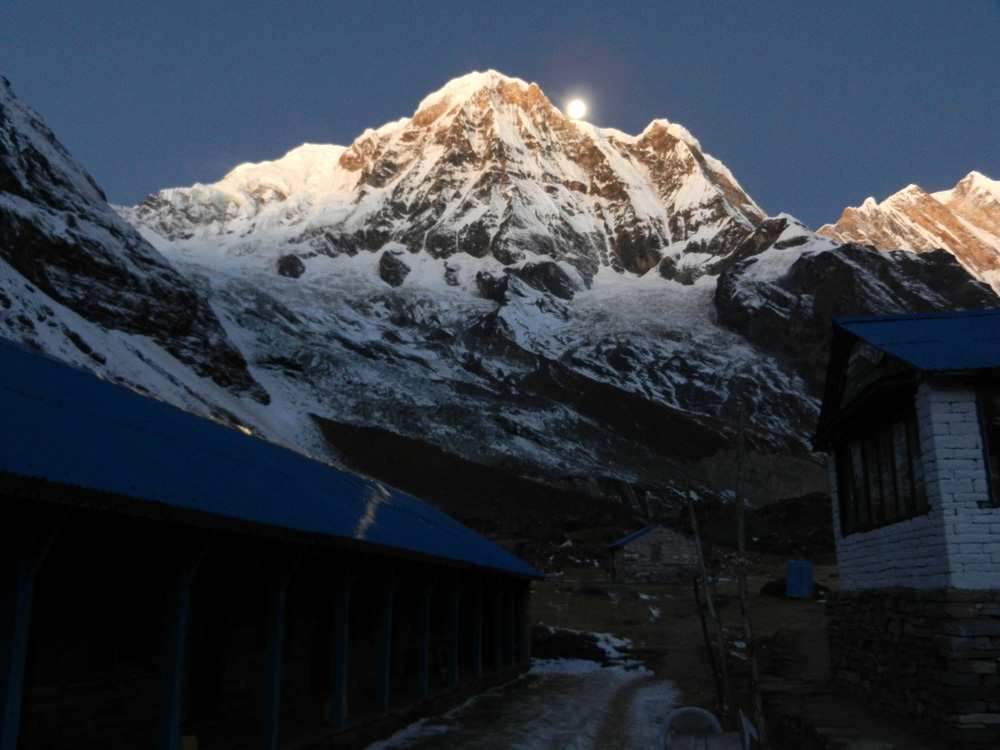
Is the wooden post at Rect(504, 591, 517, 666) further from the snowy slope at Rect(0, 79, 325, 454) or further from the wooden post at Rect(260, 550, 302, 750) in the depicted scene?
the snowy slope at Rect(0, 79, 325, 454)

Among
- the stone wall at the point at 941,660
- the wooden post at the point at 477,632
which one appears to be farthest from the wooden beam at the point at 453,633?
the stone wall at the point at 941,660

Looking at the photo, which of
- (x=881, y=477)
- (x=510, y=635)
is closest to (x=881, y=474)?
(x=881, y=477)

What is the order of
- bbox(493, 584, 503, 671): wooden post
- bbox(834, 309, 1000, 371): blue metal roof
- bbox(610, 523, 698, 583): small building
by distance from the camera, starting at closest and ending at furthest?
bbox(834, 309, 1000, 371): blue metal roof → bbox(493, 584, 503, 671): wooden post → bbox(610, 523, 698, 583): small building

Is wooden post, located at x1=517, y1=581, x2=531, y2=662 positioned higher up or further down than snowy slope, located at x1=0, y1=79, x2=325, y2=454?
further down

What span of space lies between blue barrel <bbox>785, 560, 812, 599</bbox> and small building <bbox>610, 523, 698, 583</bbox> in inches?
431

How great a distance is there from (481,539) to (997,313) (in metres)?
14.3

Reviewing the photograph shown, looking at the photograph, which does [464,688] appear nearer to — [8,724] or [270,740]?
[270,740]

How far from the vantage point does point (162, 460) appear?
9.91 metres

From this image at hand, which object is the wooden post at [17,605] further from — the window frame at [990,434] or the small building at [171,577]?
the window frame at [990,434]

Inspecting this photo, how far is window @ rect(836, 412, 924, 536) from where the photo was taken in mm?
12258

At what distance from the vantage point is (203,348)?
99.2 meters

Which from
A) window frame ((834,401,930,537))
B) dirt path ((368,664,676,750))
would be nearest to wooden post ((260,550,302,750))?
dirt path ((368,664,676,750))

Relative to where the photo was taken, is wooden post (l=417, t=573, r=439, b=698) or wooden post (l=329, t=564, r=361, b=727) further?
wooden post (l=417, t=573, r=439, b=698)

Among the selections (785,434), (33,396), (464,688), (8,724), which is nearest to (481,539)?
(464,688)
